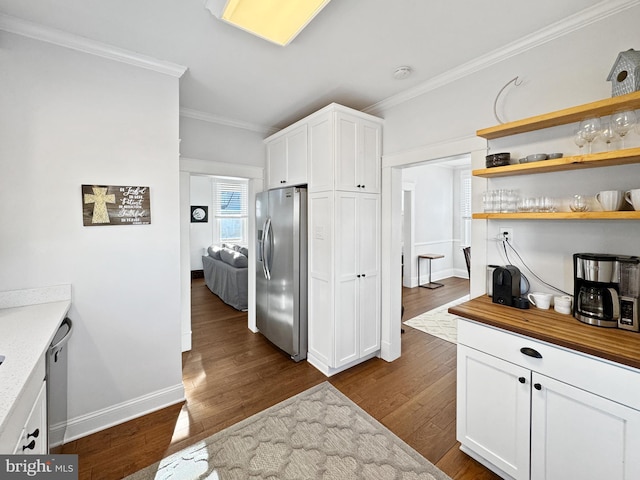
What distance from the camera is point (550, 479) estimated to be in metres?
1.38

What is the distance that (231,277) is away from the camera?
4.71 meters

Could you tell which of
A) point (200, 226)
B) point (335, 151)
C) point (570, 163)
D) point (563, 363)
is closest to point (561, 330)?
point (563, 363)

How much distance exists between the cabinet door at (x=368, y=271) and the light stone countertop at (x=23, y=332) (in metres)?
2.25

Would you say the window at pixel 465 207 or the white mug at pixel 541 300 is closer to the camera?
the white mug at pixel 541 300

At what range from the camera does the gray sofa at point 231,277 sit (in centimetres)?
461

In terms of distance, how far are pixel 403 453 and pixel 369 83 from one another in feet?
9.35

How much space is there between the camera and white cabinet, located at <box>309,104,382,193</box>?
2.54m

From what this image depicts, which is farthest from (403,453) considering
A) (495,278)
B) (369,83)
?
(369,83)

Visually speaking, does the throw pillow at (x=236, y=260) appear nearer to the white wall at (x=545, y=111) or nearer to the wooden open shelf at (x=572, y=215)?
the white wall at (x=545, y=111)

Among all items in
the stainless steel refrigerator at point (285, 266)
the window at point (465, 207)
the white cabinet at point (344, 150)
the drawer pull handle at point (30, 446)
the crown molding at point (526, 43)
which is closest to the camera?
the drawer pull handle at point (30, 446)

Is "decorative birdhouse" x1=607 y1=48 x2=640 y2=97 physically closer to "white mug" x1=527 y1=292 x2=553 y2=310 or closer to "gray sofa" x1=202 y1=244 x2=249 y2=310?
"white mug" x1=527 y1=292 x2=553 y2=310

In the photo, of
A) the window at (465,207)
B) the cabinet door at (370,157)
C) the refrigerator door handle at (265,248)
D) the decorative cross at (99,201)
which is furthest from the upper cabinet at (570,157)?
the window at (465,207)

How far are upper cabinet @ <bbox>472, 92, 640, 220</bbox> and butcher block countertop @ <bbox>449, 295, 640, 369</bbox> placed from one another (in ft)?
1.88

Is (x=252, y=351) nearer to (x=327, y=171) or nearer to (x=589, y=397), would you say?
(x=327, y=171)
